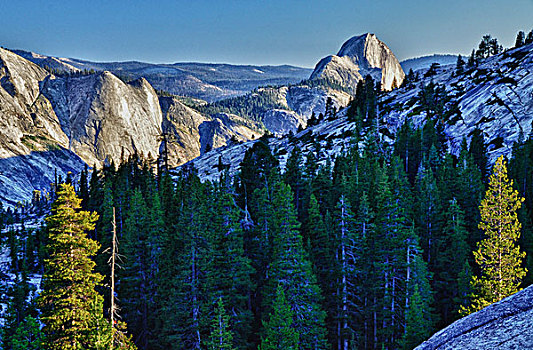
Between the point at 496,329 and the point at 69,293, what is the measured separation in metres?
21.1

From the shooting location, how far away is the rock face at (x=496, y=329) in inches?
237

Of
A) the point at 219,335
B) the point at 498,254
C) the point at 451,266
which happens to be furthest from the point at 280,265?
the point at 451,266

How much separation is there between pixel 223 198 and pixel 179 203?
11742mm

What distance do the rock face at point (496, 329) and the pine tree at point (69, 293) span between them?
18.8 meters

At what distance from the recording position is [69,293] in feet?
71.0

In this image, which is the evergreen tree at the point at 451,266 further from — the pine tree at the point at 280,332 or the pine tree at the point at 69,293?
the pine tree at the point at 69,293

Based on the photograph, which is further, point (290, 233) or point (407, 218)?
point (407, 218)

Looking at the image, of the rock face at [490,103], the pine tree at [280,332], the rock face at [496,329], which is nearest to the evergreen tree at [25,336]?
the pine tree at [280,332]

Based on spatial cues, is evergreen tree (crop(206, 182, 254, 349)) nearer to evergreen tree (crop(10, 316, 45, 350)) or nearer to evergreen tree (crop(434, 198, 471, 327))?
evergreen tree (crop(10, 316, 45, 350))

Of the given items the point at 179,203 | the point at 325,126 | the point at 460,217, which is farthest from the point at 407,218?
the point at 325,126

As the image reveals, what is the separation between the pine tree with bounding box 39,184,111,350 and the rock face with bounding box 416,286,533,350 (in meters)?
18.8

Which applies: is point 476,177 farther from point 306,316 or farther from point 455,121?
point 455,121

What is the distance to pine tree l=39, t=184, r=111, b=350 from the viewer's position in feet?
69.8

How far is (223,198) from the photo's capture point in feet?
133
